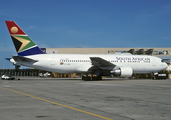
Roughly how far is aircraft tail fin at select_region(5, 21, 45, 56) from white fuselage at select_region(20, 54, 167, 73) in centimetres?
131

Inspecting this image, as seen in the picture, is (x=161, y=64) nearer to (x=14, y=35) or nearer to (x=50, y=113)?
(x=14, y=35)

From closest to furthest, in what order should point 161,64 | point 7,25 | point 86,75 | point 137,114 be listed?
point 137,114 → point 7,25 → point 86,75 → point 161,64

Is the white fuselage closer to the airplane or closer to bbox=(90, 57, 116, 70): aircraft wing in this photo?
the airplane

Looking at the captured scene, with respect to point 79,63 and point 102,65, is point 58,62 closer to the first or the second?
point 79,63

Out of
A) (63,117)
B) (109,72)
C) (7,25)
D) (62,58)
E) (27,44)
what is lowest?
(63,117)

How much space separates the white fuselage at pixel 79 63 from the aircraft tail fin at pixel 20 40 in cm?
131

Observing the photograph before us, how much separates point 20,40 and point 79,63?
10.0 meters

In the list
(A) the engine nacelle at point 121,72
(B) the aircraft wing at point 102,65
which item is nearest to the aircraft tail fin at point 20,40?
(B) the aircraft wing at point 102,65

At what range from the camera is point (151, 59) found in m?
40.0

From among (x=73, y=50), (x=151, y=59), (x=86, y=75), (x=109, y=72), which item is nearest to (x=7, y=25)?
(x=86, y=75)

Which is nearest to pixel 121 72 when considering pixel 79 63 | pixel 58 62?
pixel 79 63

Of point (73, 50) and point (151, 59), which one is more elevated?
point (73, 50)

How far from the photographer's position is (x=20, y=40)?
35.6m

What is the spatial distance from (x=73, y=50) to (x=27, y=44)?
2451 inches
